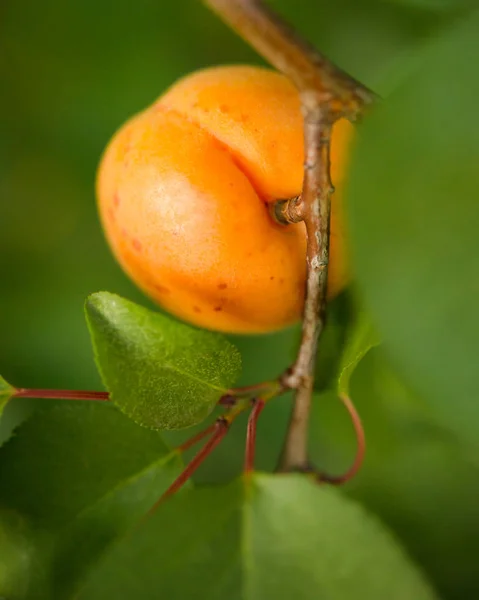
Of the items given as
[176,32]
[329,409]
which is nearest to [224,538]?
[329,409]

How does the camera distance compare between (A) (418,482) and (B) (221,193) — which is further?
(A) (418,482)

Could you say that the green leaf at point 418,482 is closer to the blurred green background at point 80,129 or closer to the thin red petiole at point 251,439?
the blurred green background at point 80,129

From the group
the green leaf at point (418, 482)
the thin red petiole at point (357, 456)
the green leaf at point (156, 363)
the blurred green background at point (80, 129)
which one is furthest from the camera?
the blurred green background at point (80, 129)

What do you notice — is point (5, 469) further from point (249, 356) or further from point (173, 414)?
point (249, 356)

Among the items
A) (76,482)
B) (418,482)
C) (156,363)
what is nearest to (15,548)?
(76,482)

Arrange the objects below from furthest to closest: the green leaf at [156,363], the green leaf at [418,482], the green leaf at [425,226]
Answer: the green leaf at [418,482] < the green leaf at [156,363] < the green leaf at [425,226]

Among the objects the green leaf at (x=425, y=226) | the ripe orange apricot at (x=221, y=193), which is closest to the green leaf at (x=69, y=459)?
the ripe orange apricot at (x=221, y=193)

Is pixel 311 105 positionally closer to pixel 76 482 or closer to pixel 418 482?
pixel 76 482
